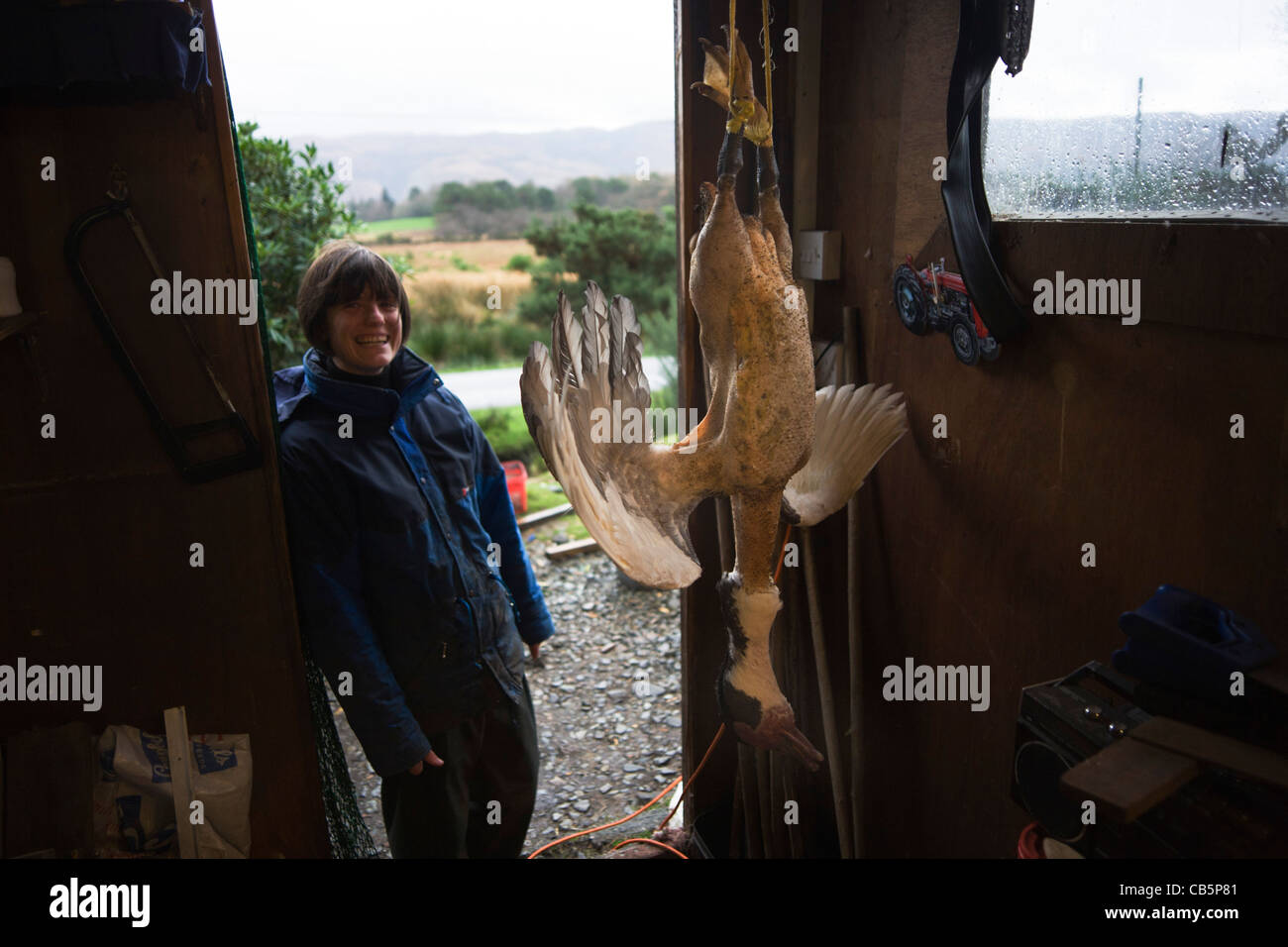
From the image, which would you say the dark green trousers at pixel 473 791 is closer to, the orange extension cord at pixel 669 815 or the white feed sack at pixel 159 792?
the white feed sack at pixel 159 792

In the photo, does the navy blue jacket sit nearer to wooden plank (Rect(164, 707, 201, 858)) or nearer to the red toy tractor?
wooden plank (Rect(164, 707, 201, 858))

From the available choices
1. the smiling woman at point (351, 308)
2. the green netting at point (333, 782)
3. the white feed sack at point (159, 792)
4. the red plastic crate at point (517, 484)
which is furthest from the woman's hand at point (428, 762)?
the red plastic crate at point (517, 484)

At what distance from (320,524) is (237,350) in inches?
18.2

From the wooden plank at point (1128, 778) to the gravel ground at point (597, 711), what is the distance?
2.37 meters

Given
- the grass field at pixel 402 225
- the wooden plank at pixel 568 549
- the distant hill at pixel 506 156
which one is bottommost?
the wooden plank at pixel 568 549

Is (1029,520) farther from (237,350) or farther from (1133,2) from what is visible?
(237,350)

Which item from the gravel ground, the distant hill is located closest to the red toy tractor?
the gravel ground

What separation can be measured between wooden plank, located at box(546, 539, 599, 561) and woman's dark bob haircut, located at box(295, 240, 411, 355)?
3.52 metres

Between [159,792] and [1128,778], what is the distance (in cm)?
221

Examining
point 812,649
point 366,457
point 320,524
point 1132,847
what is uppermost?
point 366,457

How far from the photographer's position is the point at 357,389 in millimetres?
1940

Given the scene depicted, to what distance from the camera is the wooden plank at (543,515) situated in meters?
5.82
